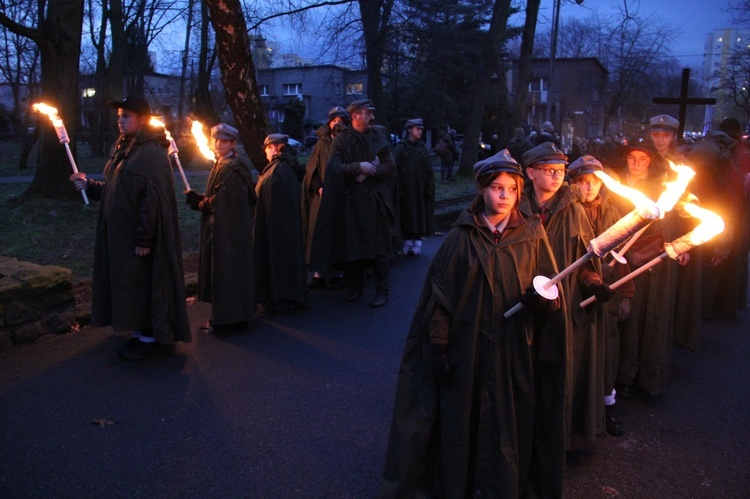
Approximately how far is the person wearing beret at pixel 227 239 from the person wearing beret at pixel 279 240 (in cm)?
65

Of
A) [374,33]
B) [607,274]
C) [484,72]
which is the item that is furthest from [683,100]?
[484,72]

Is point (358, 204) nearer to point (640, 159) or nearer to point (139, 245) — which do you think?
point (139, 245)

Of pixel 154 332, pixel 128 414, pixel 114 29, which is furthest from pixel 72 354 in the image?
pixel 114 29

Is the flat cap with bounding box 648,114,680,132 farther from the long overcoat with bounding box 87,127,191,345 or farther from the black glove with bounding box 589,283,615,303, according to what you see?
the long overcoat with bounding box 87,127,191,345

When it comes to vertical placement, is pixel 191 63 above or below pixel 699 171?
above

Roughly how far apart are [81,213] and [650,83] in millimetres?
39780

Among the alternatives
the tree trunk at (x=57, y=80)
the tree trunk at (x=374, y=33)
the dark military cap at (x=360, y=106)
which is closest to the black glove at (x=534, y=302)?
the dark military cap at (x=360, y=106)

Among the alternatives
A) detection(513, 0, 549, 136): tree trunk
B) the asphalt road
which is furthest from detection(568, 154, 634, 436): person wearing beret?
detection(513, 0, 549, 136): tree trunk

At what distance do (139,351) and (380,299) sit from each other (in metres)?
2.84

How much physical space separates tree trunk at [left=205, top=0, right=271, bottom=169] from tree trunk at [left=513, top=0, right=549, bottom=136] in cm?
1409

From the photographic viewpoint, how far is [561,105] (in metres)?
53.5

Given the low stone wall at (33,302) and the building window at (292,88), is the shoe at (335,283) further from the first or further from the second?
the building window at (292,88)

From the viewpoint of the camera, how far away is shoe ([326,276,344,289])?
8609 mm

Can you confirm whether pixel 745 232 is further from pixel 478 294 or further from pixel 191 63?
pixel 191 63
